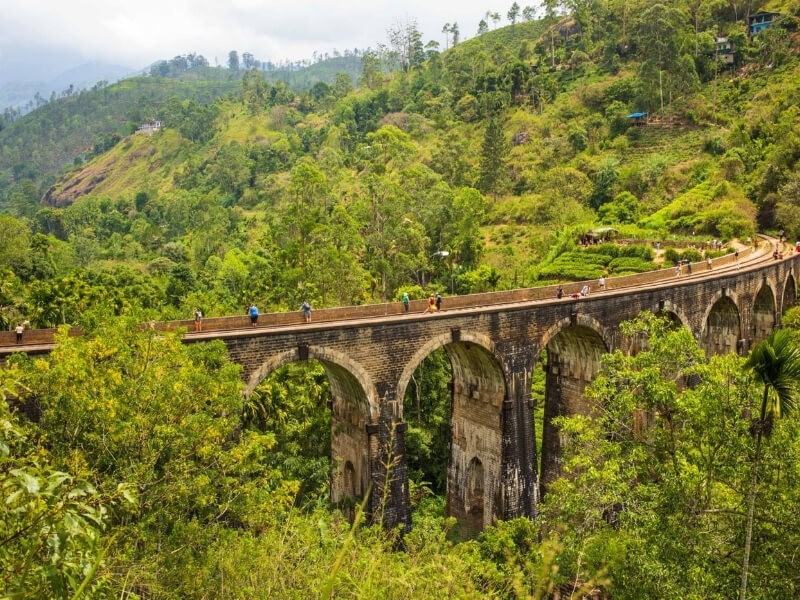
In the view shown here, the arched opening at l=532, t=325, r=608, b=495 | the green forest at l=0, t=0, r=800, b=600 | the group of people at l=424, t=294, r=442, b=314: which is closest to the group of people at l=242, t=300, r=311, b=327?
the green forest at l=0, t=0, r=800, b=600

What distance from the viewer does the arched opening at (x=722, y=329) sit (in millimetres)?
33500

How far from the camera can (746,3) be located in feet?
258

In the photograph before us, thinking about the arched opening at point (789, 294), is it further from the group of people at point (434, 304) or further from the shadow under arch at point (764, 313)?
the group of people at point (434, 304)

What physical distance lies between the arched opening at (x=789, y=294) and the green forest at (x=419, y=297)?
3.46 metres

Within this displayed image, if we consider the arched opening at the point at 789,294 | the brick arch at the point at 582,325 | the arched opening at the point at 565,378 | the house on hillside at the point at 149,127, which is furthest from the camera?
the house on hillside at the point at 149,127

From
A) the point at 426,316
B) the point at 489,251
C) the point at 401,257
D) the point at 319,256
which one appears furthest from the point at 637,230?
the point at 426,316

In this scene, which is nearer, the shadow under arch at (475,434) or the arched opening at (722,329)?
the shadow under arch at (475,434)

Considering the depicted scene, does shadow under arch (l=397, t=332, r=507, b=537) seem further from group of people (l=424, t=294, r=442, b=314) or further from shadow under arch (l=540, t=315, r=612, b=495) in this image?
shadow under arch (l=540, t=315, r=612, b=495)

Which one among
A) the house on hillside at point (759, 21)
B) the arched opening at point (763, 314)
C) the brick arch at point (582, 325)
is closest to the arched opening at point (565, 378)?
the brick arch at point (582, 325)

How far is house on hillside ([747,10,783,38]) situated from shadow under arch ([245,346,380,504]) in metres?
78.1

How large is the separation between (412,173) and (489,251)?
1027cm

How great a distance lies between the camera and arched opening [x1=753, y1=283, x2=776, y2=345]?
36.9 meters

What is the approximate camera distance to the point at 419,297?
125ft

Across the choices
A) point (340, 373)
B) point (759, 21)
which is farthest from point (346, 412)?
point (759, 21)
